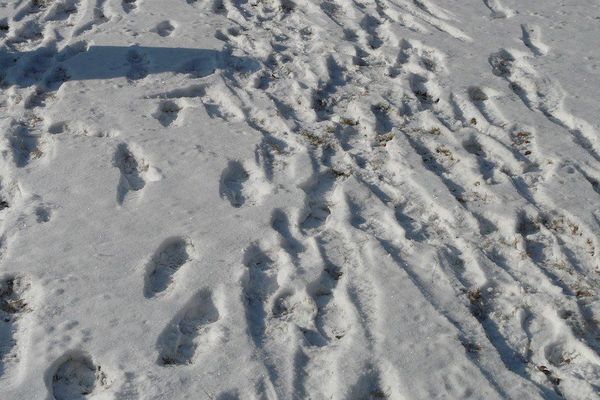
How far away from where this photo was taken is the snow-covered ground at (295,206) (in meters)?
3.81

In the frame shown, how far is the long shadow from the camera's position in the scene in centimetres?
657

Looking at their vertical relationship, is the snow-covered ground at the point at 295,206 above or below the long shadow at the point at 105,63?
above

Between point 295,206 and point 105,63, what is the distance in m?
2.88

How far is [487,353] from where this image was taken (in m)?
3.88

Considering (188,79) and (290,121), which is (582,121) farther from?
(188,79)

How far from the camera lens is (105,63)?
6.77 metres

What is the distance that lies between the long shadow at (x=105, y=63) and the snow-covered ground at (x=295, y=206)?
0.09 ft

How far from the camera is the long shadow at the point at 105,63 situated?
657cm

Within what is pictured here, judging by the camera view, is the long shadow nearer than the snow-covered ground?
No

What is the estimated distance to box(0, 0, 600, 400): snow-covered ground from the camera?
381 cm

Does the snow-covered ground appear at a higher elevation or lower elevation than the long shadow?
higher

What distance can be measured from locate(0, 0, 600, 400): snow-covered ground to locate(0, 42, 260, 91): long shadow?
3 centimetres

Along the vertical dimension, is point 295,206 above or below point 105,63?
above

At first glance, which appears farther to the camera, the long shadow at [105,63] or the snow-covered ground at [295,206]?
A: the long shadow at [105,63]
